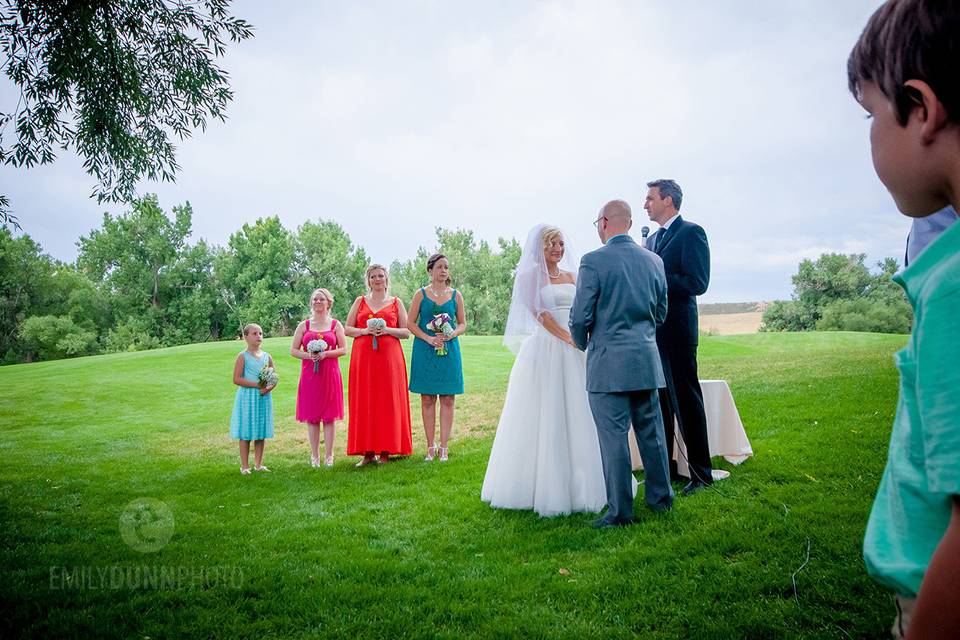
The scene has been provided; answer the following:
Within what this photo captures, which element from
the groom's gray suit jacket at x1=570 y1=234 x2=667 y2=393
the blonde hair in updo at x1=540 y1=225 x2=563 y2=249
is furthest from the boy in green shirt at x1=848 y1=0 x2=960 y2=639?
the blonde hair in updo at x1=540 y1=225 x2=563 y2=249

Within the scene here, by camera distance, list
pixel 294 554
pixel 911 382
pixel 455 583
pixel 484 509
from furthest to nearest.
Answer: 1. pixel 484 509
2. pixel 294 554
3. pixel 455 583
4. pixel 911 382

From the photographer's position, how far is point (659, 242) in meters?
6.18

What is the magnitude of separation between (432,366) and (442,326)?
24.2 inches

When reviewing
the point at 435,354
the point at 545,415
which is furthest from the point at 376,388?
the point at 545,415

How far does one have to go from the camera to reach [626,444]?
16.6 feet

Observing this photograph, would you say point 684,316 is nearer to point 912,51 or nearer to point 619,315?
point 619,315

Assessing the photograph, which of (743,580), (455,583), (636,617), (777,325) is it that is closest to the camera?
(636,617)

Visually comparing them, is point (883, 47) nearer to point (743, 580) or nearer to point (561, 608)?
point (561, 608)

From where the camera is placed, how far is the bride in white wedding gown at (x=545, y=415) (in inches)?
224

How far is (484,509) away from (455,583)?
72.2 inches

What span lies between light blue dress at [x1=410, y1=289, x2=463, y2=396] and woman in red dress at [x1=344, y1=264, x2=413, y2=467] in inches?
9.3

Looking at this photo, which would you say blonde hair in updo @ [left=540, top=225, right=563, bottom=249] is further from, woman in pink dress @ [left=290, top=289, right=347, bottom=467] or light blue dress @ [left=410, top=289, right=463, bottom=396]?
woman in pink dress @ [left=290, top=289, right=347, bottom=467]

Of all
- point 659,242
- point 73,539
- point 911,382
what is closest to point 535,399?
point 659,242

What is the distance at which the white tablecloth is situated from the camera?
23.0 feet
